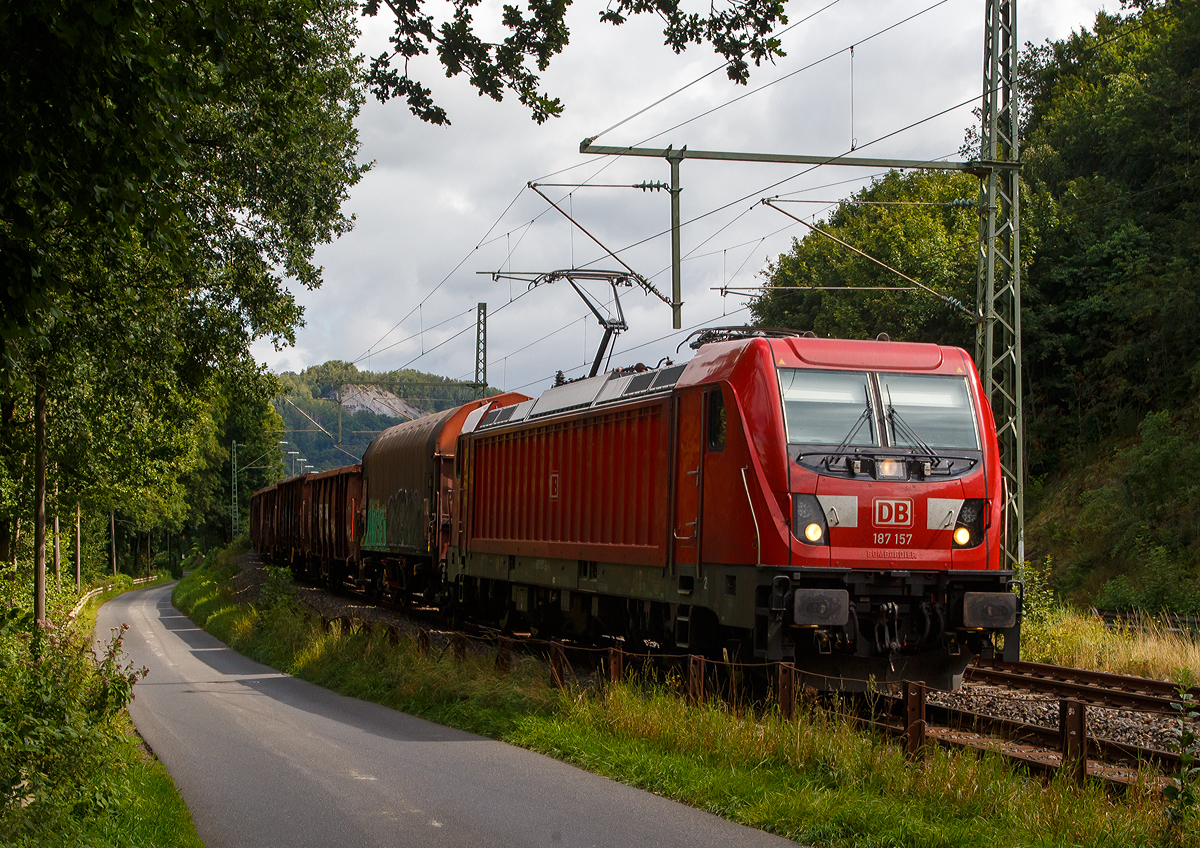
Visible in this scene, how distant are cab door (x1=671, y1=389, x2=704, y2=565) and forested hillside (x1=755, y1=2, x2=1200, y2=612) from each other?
14508 mm

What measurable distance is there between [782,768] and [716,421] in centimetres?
413

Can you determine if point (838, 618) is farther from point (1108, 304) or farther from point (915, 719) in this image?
point (1108, 304)

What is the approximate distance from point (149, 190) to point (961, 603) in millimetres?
7831

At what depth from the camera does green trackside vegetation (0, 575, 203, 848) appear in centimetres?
686

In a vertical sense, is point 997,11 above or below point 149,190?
above

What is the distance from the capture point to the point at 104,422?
21.0 meters

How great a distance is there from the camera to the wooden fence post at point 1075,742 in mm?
7285

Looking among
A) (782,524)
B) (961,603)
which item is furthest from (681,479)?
(961,603)

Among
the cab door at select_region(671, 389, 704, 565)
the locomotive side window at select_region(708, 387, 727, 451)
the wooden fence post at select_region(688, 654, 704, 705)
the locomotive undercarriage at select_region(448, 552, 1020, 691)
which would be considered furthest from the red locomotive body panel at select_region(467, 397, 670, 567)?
the wooden fence post at select_region(688, 654, 704, 705)

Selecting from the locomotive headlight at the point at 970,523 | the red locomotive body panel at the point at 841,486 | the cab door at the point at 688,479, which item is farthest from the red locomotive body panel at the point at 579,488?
the locomotive headlight at the point at 970,523

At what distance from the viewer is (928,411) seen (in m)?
11.4

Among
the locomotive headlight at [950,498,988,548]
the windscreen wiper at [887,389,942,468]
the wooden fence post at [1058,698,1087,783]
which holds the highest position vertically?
the windscreen wiper at [887,389,942,468]

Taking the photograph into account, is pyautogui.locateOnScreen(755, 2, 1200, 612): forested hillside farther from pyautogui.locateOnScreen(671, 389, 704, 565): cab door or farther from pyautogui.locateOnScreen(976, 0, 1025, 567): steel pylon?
pyautogui.locateOnScreen(671, 389, 704, 565): cab door

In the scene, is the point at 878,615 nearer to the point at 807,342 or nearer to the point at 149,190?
the point at 807,342
